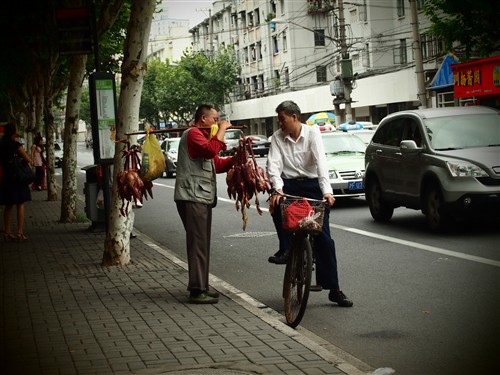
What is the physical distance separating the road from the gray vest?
126 cm

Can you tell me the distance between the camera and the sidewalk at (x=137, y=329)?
6438 millimetres

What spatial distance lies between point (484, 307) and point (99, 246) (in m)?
7.74

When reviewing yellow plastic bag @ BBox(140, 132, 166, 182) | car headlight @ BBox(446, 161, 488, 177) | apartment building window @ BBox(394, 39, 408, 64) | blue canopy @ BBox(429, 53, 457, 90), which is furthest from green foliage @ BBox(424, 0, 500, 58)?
apartment building window @ BBox(394, 39, 408, 64)

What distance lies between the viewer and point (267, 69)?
263 ft

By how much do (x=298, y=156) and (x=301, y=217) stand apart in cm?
110

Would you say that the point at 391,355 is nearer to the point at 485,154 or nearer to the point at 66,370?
the point at 66,370

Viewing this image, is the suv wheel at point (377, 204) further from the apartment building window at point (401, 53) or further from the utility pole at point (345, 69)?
the apartment building window at point (401, 53)

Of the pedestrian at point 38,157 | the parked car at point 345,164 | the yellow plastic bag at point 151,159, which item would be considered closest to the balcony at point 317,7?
the pedestrian at point 38,157

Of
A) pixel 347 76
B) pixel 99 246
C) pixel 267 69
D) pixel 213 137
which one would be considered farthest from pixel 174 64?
pixel 213 137

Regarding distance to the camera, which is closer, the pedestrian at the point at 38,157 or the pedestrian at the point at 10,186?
the pedestrian at the point at 10,186

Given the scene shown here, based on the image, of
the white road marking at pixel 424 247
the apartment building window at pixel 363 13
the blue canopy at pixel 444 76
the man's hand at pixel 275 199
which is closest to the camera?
the man's hand at pixel 275 199

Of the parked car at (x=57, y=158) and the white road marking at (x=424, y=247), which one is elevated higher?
the parked car at (x=57, y=158)

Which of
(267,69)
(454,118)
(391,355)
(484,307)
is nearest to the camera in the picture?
(391,355)

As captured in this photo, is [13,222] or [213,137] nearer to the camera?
[213,137]
